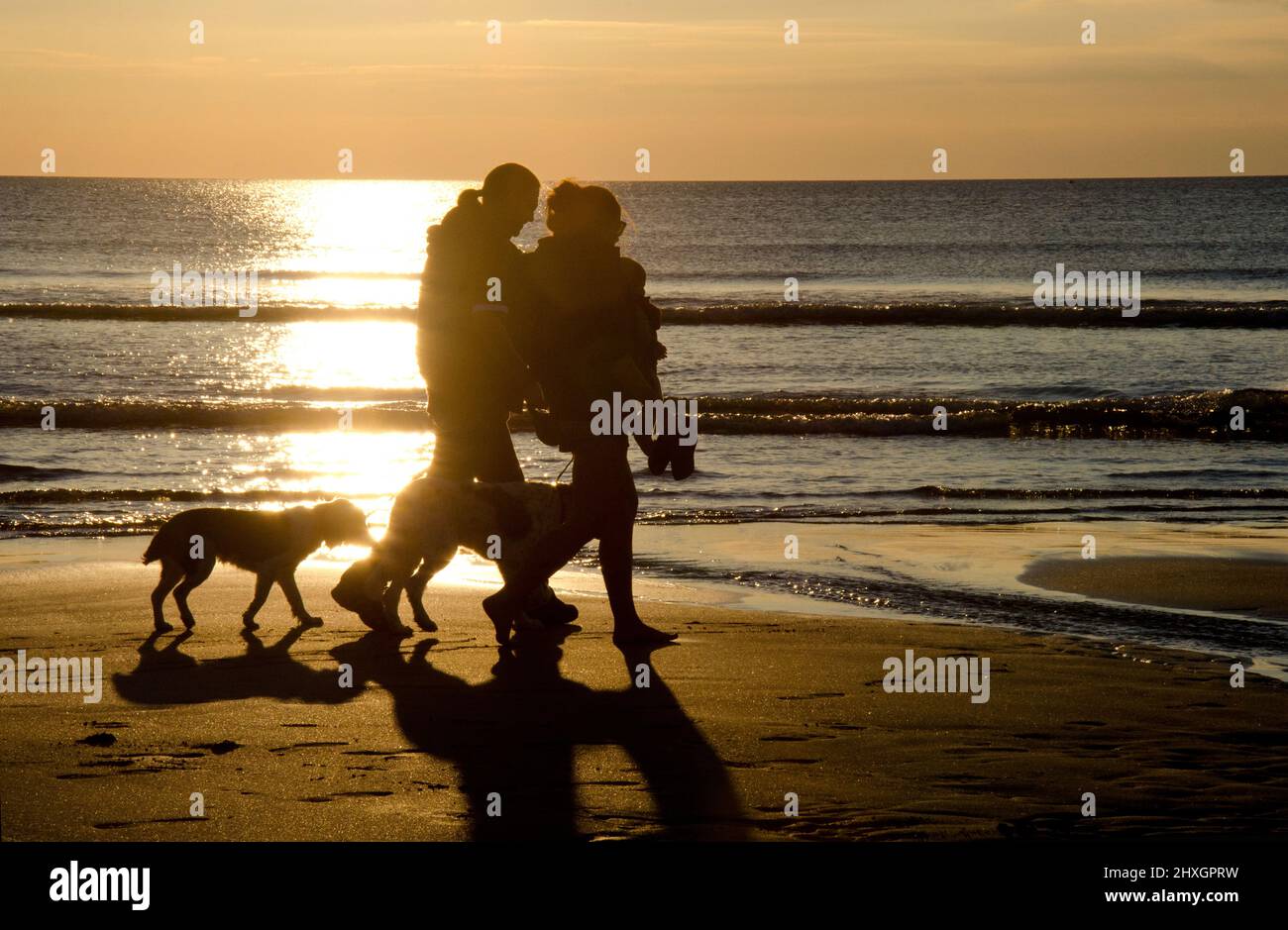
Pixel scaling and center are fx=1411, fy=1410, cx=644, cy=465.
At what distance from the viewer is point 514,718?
516 cm

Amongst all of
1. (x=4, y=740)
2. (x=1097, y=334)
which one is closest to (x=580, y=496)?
(x=4, y=740)

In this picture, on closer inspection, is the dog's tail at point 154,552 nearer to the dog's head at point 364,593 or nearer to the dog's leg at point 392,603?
the dog's head at point 364,593

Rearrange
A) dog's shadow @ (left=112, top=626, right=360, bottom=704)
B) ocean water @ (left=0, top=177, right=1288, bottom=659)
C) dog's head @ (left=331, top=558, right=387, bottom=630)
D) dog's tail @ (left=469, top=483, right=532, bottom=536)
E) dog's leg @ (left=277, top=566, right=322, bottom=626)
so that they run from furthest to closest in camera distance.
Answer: ocean water @ (left=0, top=177, right=1288, bottom=659), dog's leg @ (left=277, top=566, right=322, bottom=626), dog's head @ (left=331, top=558, right=387, bottom=630), dog's tail @ (left=469, top=483, right=532, bottom=536), dog's shadow @ (left=112, top=626, right=360, bottom=704)

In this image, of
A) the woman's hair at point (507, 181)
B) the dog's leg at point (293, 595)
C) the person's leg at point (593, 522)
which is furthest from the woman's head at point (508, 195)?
the dog's leg at point (293, 595)

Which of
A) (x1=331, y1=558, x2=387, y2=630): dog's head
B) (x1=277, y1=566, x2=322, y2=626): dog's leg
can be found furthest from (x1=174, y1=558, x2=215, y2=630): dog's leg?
(x1=331, y1=558, x2=387, y2=630): dog's head

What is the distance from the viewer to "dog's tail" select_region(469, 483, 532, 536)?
249 inches

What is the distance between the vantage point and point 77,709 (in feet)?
17.4

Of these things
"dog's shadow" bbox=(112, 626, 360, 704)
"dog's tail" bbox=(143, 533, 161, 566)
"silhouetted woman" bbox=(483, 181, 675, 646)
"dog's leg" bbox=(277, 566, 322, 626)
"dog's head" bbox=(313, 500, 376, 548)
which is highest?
"silhouetted woman" bbox=(483, 181, 675, 646)

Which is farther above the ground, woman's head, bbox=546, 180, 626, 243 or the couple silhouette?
woman's head, bbox=546, 180, 626, 243

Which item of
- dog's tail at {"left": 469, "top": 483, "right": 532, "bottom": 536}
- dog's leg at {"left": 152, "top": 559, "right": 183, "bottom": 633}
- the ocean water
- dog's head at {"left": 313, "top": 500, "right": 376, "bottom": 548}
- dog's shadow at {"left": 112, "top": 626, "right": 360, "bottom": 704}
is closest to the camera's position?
dog's shadow at {"left": 112, "top": 626, "right": 360, "bottom": 704}

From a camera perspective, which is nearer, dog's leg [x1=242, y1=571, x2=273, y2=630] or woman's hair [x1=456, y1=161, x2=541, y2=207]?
woman's hair [x1=456, y1=161, x2=541, y2=207]

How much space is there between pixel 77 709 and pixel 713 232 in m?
61.5

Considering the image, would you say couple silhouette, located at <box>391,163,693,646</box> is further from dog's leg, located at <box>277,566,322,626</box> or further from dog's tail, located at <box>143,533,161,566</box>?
dog's tail, located at <box>143,533,161,566</box>
